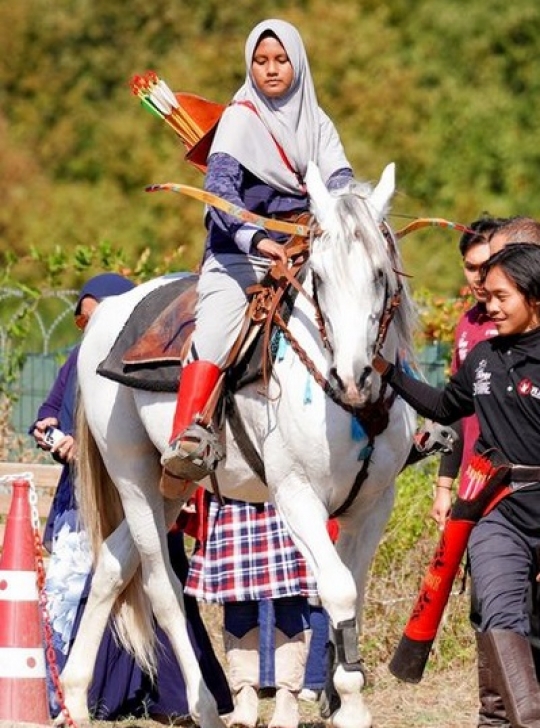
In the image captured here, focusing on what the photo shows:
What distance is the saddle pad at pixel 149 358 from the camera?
682 centimetres

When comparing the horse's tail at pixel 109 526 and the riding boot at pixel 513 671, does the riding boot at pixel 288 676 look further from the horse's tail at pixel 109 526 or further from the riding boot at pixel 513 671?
the riding boot at pixel 513 671

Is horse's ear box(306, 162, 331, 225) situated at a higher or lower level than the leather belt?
higher

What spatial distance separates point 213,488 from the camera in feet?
22.2

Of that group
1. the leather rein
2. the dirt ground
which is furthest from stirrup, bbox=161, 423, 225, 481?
the dirt ground

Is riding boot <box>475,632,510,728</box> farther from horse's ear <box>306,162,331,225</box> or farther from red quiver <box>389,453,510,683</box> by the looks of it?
horse's ear <box>306,162,331,225</box>

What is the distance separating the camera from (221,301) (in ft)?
21.1

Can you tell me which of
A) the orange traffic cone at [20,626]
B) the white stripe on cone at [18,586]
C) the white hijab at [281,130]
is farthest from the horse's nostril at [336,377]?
the white stripe on cone at [18,586]

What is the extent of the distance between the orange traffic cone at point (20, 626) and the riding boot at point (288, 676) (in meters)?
1.13

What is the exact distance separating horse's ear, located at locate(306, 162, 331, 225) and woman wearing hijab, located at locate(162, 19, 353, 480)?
14.0 inches

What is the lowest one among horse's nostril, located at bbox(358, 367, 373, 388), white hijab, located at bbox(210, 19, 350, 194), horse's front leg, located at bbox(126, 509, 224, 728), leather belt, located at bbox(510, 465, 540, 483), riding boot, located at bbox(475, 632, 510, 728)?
riding boot, located at bbox(475, 632, 510, 728)

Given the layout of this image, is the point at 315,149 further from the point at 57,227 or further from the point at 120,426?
the point at 57,227

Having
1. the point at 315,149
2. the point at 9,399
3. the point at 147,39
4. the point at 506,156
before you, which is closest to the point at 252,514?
the point at 315,149

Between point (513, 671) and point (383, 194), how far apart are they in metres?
1.75

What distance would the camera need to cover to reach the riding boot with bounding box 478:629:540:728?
529 centimetres
